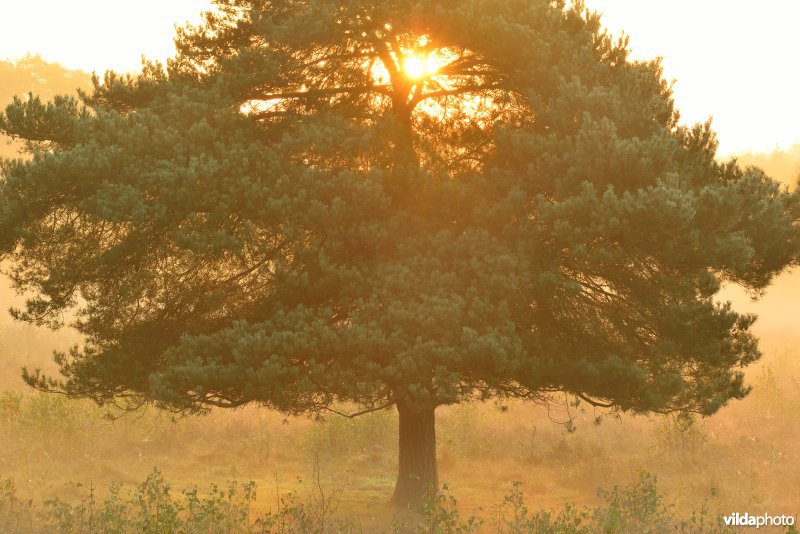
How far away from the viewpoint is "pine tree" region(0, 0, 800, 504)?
1241 centimetres

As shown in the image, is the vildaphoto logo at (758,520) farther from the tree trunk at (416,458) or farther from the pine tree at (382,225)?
the tree trunk at (416,458)

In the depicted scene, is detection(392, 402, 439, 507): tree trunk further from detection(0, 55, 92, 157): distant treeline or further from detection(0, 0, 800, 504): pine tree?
detection(0, 55, 92, 157): distant treeline

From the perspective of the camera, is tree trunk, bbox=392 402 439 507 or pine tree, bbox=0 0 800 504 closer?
pine tree, bbox=0 0 800 504

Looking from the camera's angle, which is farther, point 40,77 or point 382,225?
point 40,77

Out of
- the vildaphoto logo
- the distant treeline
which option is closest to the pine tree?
the vildaphoto logo

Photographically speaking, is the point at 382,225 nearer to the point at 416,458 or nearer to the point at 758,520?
the point at 416,458

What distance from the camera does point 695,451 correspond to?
21750 mm

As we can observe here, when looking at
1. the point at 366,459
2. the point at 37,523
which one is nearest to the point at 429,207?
the point at 37,523

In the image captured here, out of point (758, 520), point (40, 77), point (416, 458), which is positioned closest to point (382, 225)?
point (416, 458)

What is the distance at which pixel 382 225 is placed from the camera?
1352cm

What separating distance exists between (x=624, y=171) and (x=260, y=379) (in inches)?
261

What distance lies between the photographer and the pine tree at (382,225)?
1241 cm

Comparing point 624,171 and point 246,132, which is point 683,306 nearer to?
point 624,171

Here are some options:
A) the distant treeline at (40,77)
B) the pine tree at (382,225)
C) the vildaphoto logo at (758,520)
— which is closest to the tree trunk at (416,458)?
the pine tree at (382,225)
